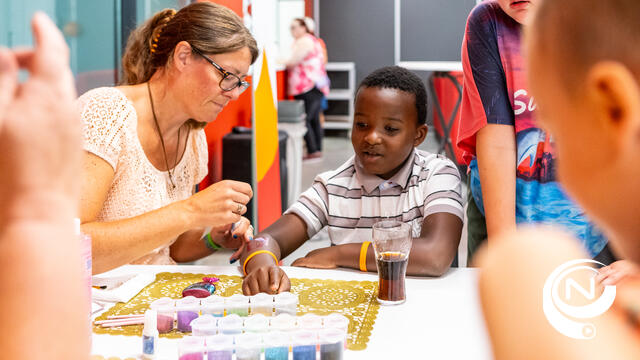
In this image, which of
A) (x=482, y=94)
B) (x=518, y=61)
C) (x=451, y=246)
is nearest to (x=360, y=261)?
(x=451, y=246)

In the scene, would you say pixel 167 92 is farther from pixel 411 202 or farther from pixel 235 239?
pixel 411 202

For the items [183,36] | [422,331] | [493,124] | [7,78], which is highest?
[183,36]

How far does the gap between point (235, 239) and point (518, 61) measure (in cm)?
91

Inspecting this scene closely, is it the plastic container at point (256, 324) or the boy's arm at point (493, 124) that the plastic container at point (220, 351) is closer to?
the plastic container at point (256, 324)

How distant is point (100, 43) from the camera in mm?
3180

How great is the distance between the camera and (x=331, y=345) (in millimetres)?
1076

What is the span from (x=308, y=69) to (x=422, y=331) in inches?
319

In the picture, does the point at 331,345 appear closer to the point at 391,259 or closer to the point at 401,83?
the point at 391,259

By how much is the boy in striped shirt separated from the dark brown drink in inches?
17.7

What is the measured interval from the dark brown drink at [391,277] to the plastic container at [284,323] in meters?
0.34

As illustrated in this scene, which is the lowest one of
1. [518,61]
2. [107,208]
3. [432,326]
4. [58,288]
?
[432,326]

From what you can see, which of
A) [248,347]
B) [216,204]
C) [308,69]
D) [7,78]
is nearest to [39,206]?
[7,78]

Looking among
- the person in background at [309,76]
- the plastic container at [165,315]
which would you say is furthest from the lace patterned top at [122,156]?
the person in background at [309,76]

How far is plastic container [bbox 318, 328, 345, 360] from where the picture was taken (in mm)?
1073
